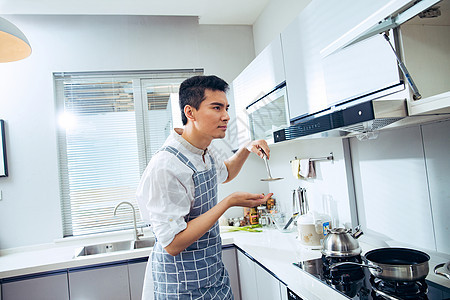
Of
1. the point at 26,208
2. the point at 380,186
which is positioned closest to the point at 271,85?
the point at 380,186

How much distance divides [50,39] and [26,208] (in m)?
1.47

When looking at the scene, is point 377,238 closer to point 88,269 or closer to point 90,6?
point 88,269

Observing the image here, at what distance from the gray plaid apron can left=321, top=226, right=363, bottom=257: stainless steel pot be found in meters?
0.53

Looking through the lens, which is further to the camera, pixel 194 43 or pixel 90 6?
pixel 194 43

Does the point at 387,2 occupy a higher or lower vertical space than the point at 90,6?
lower

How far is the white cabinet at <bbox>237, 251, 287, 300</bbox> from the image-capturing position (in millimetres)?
1687

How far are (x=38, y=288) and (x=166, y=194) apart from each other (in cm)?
156

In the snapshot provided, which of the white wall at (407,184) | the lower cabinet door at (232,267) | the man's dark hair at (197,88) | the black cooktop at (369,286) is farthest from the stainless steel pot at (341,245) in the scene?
the lower cabinet door at (232,267)

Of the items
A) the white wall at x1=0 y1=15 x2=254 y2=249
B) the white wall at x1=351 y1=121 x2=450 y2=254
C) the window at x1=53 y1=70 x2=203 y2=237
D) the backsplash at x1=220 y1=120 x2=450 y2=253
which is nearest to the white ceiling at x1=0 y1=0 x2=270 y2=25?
the white wall at x1=0 y1=15 x2=254 y2=249

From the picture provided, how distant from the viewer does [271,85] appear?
213cm

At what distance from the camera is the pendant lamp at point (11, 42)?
1.50m

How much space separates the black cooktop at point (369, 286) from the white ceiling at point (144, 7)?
223 centimetres

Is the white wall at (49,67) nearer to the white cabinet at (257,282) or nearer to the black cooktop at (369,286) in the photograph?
the white cabinet at (257,282)

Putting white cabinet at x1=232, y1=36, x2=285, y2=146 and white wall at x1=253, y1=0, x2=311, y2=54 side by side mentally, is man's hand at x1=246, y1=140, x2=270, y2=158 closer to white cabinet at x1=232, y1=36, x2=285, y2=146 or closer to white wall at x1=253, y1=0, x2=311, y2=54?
white cabinet at x1=232, y1=36, x2=285, y2=146
